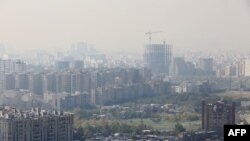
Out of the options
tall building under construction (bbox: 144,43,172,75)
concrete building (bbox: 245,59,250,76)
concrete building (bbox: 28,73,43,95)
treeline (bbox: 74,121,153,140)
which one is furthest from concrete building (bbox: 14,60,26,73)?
concrete building (bbox: 245,59,250,76)

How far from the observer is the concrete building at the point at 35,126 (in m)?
4.39

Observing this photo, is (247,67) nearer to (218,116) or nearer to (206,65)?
(206,65)

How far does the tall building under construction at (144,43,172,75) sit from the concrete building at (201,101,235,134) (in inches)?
234

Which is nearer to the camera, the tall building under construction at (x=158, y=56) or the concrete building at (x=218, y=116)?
the concrete building at (x=218, y=116)

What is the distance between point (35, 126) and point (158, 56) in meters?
A: 8.11

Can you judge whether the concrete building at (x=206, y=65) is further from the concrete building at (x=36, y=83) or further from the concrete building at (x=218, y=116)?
the concrete building at (x=218, y=116)

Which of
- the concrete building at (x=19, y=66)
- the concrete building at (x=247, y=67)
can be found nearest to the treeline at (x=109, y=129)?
the concrete building at (x=19, y=66)

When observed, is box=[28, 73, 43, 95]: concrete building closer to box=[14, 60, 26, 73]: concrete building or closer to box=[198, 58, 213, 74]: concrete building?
box=[14, 60, 26, 73]: concrete building

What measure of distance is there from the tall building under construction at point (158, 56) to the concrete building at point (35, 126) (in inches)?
275

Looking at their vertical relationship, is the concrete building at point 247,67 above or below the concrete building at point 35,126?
above

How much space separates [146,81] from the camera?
9.61m

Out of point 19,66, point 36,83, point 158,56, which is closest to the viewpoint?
point 36,83

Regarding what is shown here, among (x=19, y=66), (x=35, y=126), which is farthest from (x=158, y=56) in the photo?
(x=35, y=126)

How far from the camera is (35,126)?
4492 millimetres
